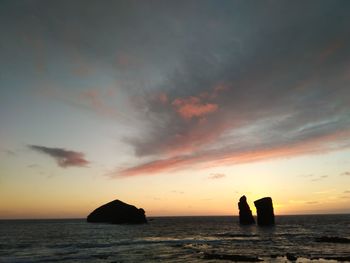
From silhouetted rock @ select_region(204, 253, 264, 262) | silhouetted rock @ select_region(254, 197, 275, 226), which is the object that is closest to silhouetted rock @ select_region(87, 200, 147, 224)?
silhouetted rock @ select_region(254, 197, 275, 226)

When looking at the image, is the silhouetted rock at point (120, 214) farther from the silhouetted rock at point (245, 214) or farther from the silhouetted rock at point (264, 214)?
the silhouetted rock at point (264, 214)

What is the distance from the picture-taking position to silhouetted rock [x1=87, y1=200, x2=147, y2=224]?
157625 mm

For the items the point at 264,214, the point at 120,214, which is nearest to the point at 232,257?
the point at 264,214

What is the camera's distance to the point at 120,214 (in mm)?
158000

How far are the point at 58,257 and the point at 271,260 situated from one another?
28.8m

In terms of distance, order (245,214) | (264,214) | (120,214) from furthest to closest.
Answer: (120,214) < (245,214) < (264,214)

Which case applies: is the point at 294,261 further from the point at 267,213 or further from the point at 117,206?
the point at 117,206

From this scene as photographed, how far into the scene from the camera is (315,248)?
5225 centimetres

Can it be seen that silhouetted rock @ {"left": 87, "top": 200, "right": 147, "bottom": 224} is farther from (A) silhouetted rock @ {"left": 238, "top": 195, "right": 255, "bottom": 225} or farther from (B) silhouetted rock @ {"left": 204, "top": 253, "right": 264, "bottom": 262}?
(B) silhouetted rock @ {"left": 204, "top": 253, "right": 264, "bottom": 262}

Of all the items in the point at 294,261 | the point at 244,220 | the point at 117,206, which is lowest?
the point at 294,261

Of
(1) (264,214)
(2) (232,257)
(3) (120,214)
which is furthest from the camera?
(3) (120,214)

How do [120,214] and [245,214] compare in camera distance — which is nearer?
[245,214]

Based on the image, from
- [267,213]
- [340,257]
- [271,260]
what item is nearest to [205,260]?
[271,260]

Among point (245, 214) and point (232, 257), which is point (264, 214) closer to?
point (245, 214)
